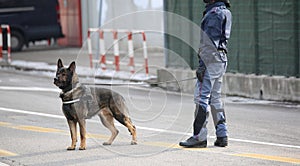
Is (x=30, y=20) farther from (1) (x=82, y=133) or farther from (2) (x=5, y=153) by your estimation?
(1) (x=82, y=133)

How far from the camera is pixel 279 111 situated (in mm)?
12844

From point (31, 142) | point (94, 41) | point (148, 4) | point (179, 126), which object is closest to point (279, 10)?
point (179, 126)

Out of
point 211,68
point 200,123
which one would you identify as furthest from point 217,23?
point 200,123

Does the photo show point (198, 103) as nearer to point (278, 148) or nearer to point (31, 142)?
point (278, 148)

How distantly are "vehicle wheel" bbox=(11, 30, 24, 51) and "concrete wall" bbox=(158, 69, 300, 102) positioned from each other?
1270 centimetres

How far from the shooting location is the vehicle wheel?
27567 mm

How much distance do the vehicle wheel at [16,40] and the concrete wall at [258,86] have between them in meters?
12.7

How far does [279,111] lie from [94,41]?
15119 millimetres

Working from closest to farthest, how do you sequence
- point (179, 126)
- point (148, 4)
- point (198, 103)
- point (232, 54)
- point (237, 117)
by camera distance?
point (198, 103), point (179, 126), point (237, 117), point (232, 54), point (148, 4)

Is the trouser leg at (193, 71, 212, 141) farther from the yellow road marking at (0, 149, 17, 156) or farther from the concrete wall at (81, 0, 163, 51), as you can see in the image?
the concrete wall at (81, 0, 163, 51)

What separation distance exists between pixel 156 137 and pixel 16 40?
18.4m

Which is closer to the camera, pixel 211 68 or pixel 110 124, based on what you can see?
pixel 211 68

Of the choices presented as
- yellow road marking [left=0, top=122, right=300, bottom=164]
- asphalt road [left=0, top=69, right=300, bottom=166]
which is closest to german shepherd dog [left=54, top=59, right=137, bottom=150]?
asphalt road [left=0, top=69, right=300, bottom=166]

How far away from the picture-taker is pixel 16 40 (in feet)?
90.7
